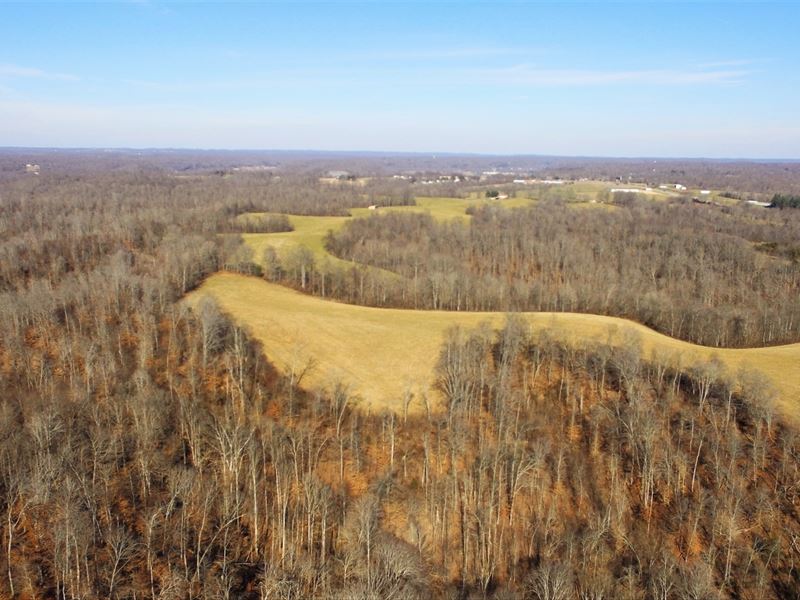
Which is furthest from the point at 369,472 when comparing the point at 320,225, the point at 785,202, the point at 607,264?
the point at 785,202

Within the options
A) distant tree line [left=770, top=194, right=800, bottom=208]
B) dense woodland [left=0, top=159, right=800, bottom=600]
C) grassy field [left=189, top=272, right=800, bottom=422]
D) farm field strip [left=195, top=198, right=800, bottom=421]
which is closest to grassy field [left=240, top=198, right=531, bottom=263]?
farm field strip [left=195, top=198, right=800, bottom=421]

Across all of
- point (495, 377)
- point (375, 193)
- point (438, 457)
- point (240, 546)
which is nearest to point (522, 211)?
point (375, 193)

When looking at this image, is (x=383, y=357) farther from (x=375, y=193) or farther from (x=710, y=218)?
(x=375, y=193)

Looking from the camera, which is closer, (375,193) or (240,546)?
(240,546)

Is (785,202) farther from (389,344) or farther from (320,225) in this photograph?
(389,344)

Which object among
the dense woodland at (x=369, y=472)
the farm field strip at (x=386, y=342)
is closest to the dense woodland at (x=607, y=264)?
the farm field strip at (x=386, y=342)

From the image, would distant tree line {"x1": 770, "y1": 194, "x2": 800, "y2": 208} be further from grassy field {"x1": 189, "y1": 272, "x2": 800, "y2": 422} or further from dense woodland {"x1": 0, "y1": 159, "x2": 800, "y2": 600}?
dense woodland {"x1": 0, "y1": 159, "x2": 800, "y2": 600}
